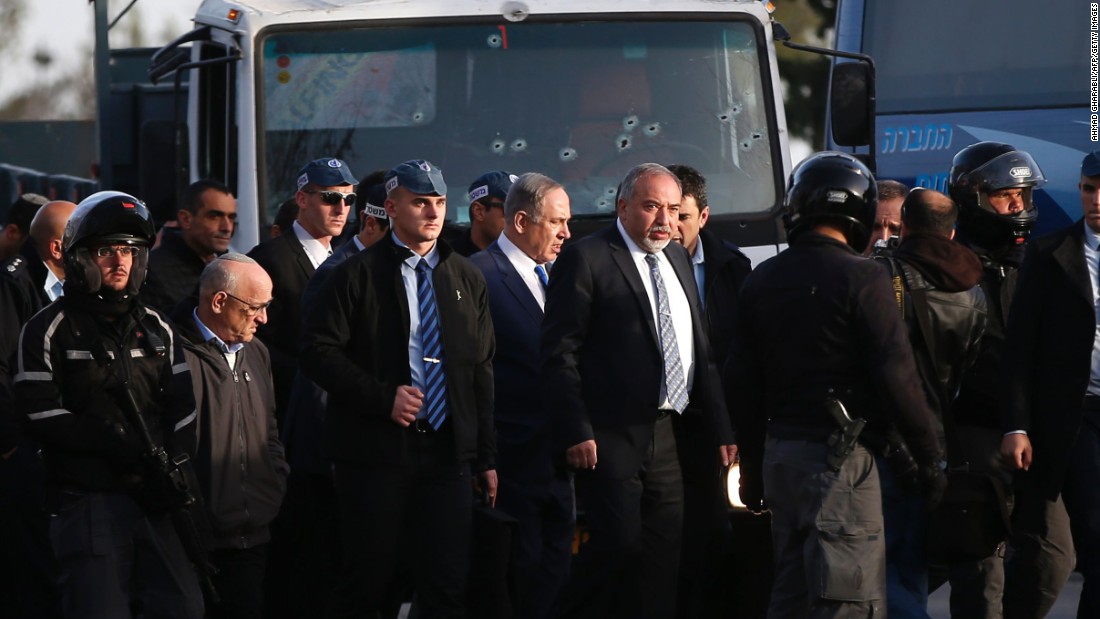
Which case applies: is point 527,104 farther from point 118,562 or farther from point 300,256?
point 118,562

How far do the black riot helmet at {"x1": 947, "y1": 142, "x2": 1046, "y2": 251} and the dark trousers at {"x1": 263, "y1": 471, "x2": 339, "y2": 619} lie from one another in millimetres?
2824

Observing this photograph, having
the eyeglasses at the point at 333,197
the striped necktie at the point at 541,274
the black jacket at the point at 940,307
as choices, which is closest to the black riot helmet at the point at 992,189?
the black jacket at the point at 940,307

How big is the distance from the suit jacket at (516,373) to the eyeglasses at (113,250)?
187 cm

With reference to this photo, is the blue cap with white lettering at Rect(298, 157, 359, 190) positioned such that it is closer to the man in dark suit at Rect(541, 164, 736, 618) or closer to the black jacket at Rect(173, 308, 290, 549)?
the black jacket at Rect(173, 308, 290, 549)

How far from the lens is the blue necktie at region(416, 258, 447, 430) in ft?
23.9

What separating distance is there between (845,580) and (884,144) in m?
→ 8.38

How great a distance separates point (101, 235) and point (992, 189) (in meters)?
3.37

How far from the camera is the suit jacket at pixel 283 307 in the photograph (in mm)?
8430

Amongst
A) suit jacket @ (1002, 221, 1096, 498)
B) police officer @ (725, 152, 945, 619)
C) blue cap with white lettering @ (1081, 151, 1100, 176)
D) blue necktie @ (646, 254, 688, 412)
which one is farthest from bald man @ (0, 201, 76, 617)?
blue cap with white lettering @ (1081, 151, 1100, 176)

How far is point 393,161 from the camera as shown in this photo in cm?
981

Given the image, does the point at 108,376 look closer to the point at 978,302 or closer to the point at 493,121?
the point at 978,302

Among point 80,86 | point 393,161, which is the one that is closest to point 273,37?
point 393,161

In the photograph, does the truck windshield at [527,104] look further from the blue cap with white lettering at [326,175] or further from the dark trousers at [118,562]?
the dark trousers at [118,562]

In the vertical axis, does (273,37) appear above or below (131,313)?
above
